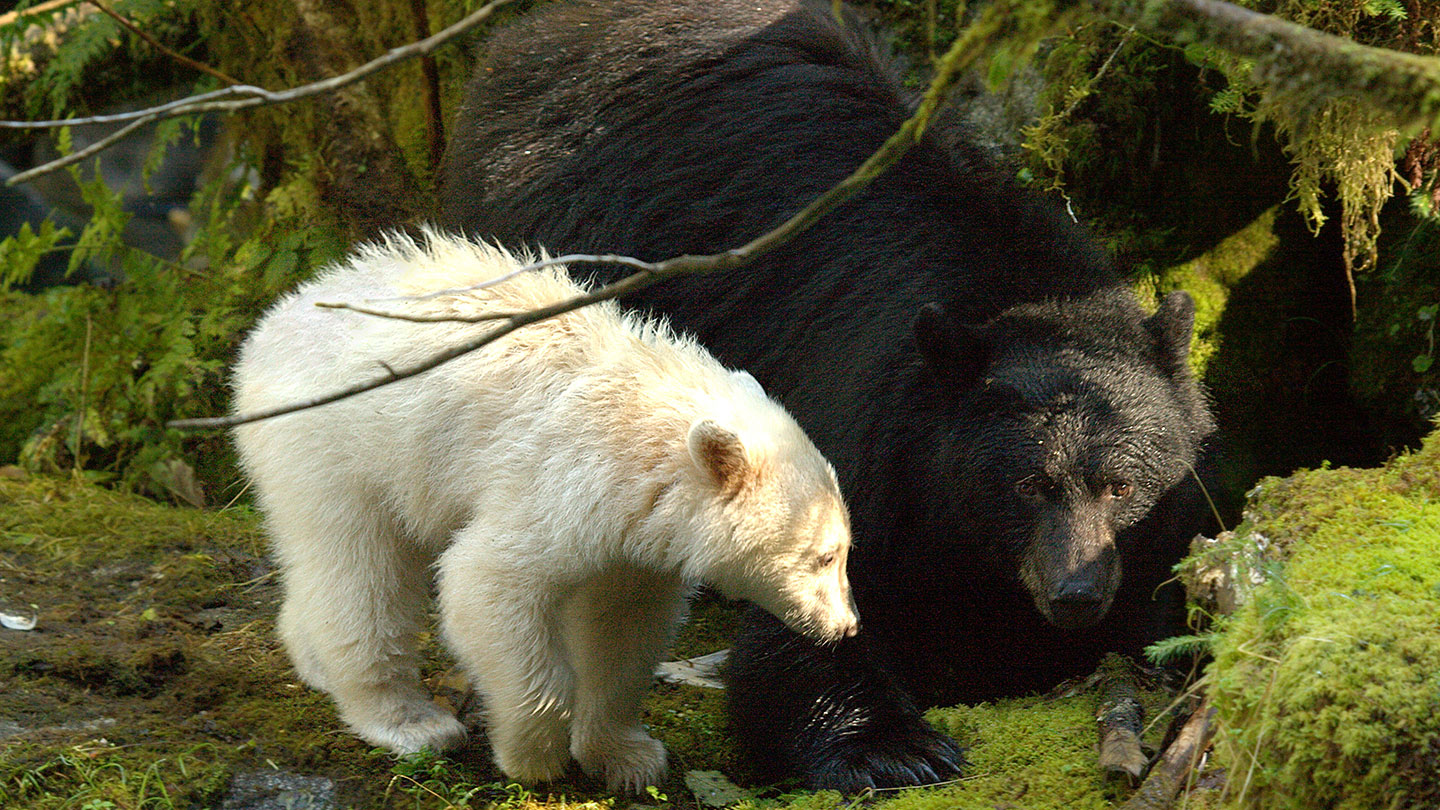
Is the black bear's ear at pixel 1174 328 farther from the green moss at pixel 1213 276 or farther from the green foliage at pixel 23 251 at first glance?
the green foliage at pixel 23 251

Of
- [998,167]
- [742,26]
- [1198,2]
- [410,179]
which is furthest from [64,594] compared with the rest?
[1198,2]

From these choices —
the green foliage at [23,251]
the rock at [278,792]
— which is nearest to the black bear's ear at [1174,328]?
the rock at [278,792]

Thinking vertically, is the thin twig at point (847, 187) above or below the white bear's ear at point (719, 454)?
above

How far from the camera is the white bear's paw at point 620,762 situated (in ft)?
13.1

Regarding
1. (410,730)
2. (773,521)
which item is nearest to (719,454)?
(773,521)

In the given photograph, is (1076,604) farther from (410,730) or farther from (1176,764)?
(410,730)

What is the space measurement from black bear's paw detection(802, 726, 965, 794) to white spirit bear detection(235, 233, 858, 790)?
529mm

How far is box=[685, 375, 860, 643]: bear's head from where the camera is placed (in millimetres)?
3535

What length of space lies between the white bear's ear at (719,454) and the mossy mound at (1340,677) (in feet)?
4.45

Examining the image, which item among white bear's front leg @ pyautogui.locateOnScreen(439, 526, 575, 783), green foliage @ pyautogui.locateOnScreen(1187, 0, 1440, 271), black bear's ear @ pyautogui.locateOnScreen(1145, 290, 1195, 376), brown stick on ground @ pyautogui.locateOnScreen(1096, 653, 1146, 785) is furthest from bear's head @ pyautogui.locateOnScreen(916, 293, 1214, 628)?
white bear's front leg @ pyautogui.locateOnScreen(439, 526, 575, 783)

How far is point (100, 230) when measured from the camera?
7.26 metres

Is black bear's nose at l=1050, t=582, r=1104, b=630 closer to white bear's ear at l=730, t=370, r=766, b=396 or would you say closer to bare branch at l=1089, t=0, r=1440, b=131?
white bear's ear at l=730, t=370, r=766, b=396

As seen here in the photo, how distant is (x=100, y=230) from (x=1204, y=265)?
6.42m

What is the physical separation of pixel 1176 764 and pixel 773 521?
130 cm
